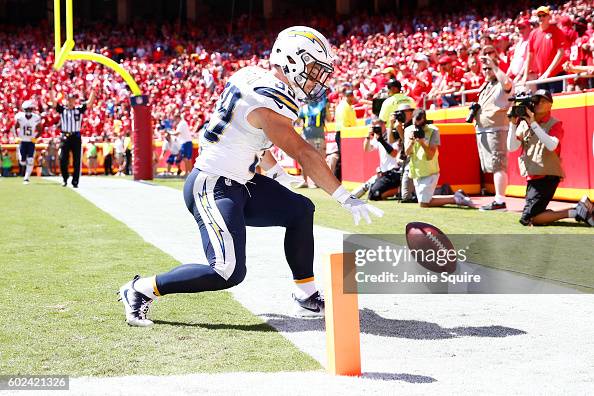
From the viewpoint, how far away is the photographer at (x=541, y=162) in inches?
344

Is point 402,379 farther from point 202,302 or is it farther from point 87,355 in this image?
point 202,302

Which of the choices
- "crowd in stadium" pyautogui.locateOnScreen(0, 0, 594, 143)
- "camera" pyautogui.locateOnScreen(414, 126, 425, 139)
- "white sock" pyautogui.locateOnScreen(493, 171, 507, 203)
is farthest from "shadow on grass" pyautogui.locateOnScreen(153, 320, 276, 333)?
"crowd in stadium" pyautogui.locateOnScreen(0, 0, 594, 143)

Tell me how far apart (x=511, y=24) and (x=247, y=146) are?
21215mm

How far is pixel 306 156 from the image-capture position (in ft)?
13.5

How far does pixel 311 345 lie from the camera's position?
392 cm

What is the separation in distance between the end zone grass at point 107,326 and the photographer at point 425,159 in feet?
17.0

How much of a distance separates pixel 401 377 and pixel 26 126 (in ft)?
59.3

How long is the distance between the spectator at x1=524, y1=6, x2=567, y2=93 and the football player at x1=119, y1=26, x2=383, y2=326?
8217 millimetres

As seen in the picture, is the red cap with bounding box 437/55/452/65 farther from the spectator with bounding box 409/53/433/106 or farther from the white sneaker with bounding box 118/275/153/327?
the white sneaker with bounding box 118/275/153/327

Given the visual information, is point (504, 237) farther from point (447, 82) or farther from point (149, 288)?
point (447, 82)

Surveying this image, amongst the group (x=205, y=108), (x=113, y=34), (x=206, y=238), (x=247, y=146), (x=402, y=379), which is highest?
(x=113, y=34)

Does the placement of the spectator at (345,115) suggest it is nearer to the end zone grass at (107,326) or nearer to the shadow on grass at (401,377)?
the end zone grass at (107,326)

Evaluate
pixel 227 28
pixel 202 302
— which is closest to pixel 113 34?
pixel 227 28

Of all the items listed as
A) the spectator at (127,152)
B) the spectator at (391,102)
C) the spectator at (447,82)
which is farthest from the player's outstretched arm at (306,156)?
the spectator at (127,152)
